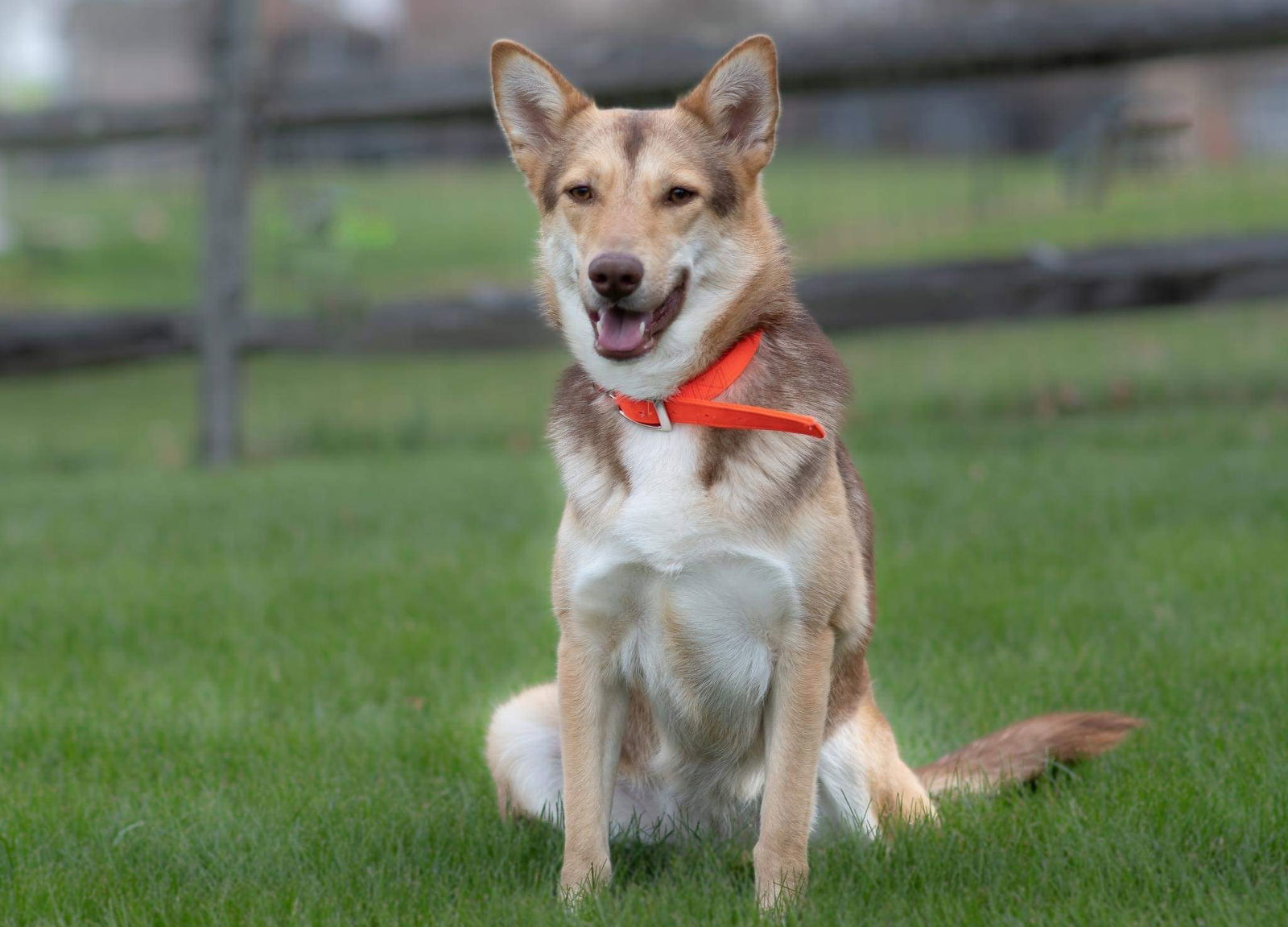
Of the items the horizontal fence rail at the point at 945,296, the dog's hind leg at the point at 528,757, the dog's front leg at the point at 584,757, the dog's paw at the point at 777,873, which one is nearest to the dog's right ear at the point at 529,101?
the dog's front leg at the point at 584,757

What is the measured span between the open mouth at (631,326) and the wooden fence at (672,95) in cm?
507

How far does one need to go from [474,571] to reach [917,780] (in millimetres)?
2644

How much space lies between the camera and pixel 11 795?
3.36 meters

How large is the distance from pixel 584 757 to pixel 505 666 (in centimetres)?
157

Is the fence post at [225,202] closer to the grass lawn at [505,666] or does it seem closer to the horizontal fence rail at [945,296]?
the horizontal fence rail at [945,296]

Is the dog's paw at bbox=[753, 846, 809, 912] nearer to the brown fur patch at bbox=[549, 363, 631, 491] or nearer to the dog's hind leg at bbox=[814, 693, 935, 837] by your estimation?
the dog's hind leg at bbox=[814, 693, 935, 837]

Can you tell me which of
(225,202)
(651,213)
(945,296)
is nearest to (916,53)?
(945,296)

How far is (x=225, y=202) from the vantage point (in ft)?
28.4

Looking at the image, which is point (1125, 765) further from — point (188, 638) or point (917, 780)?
point (188, 638)

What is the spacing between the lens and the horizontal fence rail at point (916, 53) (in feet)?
24.0

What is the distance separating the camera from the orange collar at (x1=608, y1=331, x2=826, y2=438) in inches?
114

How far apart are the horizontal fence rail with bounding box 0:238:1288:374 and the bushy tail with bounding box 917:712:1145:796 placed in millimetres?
4744

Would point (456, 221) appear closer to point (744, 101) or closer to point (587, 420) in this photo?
point (744, 101)

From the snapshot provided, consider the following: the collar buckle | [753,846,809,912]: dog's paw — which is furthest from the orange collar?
[753,846,809,912]: dog's paw
